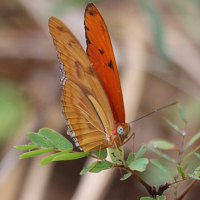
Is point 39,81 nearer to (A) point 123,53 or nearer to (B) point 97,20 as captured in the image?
(A) point 123,53

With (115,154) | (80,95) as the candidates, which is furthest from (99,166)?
(80,95)

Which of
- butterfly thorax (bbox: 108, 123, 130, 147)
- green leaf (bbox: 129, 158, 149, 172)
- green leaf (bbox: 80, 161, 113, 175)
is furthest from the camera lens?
butterfly thorax (bbox: 108, 123, 130, 147)

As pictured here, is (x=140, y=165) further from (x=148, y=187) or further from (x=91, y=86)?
(x=91, y=86)

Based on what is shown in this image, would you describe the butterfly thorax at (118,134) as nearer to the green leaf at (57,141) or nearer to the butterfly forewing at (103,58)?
the butterfly forewing at (103,58)

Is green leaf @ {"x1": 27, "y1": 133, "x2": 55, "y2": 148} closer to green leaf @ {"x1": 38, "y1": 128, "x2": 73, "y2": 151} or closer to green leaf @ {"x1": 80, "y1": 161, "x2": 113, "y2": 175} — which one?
green leaf @ {"x1": 38, "y1": 128, "x2": 73, "y2": 151}

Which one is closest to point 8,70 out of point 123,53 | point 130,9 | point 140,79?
point 123,53

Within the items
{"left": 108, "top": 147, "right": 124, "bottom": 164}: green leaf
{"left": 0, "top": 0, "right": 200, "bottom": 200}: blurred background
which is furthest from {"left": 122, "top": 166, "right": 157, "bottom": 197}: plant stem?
{"left": 0, "top": 0, "right": 200, "bottom": 200}: blurred background

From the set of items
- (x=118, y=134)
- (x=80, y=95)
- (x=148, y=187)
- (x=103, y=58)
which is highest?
(x=103, y=58)
